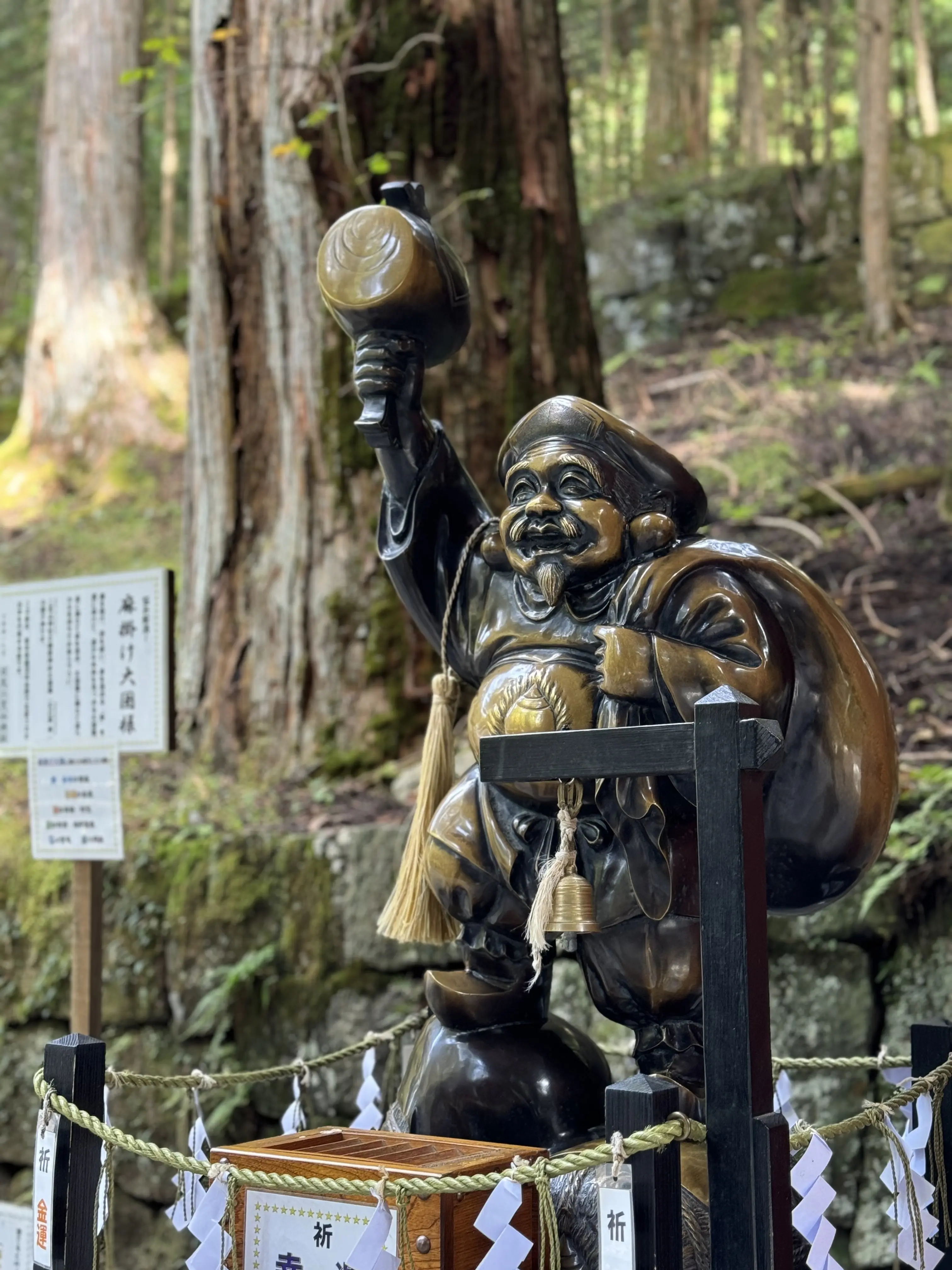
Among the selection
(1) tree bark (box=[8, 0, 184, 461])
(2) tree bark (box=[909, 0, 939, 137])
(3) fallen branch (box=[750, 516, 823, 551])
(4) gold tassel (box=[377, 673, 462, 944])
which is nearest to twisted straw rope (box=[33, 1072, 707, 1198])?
(4) gold tassel (box=[377, 673, 462, 944])

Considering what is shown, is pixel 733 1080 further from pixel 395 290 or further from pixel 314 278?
pixel 314 278

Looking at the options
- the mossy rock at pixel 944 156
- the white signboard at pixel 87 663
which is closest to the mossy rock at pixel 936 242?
the mossy rock at pixel 944 156

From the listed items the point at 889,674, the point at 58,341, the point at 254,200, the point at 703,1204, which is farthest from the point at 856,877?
the point at 58,341

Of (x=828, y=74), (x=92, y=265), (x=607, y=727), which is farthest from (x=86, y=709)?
(x=828, y=74)

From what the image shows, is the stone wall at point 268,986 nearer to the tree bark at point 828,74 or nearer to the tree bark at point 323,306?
the tree bark at point 323,306

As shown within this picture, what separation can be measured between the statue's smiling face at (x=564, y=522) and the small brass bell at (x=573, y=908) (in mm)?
503

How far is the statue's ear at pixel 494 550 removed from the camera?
2.47 meters

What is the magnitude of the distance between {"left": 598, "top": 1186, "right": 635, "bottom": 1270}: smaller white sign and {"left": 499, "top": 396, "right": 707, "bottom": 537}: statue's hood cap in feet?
3.65

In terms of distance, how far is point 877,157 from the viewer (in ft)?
25.9

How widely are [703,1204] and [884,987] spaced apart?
1251mm

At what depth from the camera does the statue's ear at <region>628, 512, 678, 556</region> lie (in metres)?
2.27

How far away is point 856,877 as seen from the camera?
7.35ft

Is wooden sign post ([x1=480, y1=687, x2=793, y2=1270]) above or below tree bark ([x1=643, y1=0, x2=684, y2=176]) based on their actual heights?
below

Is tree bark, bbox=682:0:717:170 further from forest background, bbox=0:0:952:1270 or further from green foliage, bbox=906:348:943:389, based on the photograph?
forest background, bbox=0:0:952:1270
